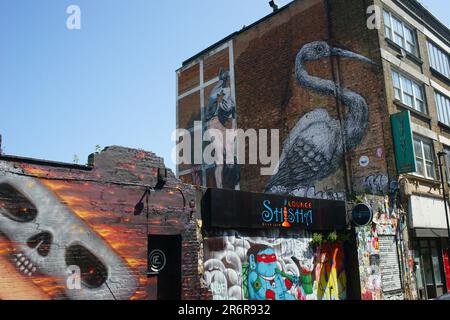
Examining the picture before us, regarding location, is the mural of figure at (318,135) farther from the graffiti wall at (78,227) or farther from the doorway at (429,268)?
the graffiti wall at (78,227)

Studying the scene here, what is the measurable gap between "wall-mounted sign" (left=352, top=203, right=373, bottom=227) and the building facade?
13.4 inches

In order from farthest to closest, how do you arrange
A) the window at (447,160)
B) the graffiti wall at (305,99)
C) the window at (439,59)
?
the window at (439,59)
the window at (447,160)
the graffiti wall at (305,99)

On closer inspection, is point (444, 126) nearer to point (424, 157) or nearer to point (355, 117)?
point (424, 157)

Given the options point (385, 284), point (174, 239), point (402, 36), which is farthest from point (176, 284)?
point (402, 36)

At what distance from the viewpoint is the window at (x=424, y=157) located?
62.2 feet

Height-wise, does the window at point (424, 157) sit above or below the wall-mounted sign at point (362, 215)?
above

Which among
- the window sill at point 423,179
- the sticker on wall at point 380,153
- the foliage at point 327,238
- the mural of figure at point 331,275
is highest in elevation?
the sticker on wall at point 380,153

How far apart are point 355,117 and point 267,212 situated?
873cm

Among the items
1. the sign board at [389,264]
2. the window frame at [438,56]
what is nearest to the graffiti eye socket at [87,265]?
the sign board at [389,264]

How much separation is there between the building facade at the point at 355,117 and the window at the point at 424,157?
0.22 feet

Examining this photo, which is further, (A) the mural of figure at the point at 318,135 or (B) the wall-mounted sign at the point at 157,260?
(A) the mural of figure at the point at 318,135
